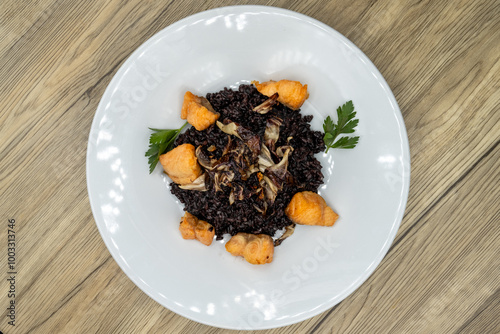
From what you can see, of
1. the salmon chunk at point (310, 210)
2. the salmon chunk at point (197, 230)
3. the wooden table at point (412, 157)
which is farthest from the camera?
the wooden table at point (412, 157)

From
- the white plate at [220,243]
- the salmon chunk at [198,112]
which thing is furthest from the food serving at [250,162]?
the white plate at [220,243]

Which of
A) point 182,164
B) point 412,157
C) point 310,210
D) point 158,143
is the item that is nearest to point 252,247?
point 310,210

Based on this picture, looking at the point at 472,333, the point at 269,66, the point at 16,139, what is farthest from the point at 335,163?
the point at 16,139

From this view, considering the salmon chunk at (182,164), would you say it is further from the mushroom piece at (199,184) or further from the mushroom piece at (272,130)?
the mushroom piece at (272,130)

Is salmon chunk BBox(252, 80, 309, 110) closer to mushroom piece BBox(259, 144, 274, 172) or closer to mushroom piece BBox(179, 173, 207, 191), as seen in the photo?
mushroom piece BBox(259, 144, 274, 172)

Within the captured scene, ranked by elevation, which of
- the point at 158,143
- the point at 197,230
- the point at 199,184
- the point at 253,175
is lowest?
the point at 197,230

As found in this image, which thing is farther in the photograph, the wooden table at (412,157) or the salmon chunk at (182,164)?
the wooden table at (412,157)

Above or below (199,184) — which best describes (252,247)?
below

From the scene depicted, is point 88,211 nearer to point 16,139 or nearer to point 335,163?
point 16,139

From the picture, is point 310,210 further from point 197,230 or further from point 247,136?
point 197,230
